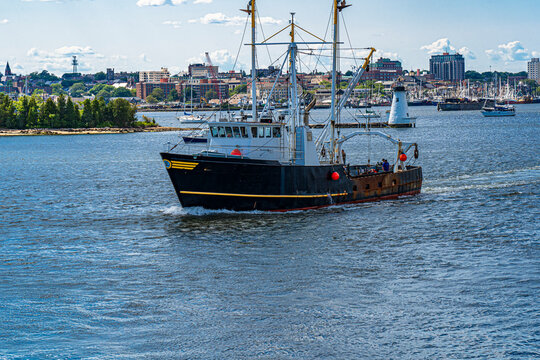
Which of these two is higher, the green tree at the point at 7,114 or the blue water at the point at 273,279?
the green tree at the point at 7,114

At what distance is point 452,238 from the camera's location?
36.3 meters

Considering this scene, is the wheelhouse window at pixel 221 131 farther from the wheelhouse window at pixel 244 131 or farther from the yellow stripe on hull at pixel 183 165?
the yellow stripe on hull at pixel 183 165

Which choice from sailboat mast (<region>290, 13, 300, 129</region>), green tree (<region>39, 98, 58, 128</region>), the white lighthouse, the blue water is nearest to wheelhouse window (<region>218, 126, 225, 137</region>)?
sailboat mast (<region>290, 13, 300, 129</region>)

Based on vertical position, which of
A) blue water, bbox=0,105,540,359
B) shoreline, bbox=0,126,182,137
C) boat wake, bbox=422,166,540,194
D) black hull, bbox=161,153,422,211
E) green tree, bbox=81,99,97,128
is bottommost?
blue water, bbox=0,105,540,359

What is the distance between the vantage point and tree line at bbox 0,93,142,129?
169750 millimetres

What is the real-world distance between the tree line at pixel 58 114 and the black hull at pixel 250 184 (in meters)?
134

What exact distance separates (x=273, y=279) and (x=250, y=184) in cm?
1399

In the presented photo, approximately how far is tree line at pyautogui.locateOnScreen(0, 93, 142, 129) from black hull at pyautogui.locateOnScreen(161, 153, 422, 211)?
134 meters

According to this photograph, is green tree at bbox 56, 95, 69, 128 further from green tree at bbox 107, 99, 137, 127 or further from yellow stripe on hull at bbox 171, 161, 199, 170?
yellow stripe on hull at bbox 171, 161, 199, 170

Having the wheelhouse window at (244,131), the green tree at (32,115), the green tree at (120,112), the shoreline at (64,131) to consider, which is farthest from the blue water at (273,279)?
the green tree at (120,112)

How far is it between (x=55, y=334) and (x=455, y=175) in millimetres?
49974

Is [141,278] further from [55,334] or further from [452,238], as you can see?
[452,238]

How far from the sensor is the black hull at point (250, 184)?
41000mm

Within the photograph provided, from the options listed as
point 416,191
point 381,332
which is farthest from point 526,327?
point 416,191
